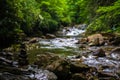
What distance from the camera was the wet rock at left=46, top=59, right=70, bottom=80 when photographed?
335 inches

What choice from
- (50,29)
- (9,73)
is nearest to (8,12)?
(9,73)

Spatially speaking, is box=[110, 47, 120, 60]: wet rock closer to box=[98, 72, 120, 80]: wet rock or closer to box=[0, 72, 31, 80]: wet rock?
box=[98, 72, 120, 80]: wet rock

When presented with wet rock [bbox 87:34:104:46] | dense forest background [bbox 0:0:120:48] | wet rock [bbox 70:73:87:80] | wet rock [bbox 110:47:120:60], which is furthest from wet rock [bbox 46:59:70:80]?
wet rock [bbox 87:34:104:46]

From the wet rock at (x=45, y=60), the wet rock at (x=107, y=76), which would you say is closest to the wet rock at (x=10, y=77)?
the wet rock at (x=45, y=60)

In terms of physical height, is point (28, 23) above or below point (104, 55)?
above

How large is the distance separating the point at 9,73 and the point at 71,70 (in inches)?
94.5

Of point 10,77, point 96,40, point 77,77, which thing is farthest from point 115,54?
point 10,77

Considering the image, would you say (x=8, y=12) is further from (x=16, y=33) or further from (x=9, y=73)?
(x=9, y=73)

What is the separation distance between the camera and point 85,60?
39.2ft

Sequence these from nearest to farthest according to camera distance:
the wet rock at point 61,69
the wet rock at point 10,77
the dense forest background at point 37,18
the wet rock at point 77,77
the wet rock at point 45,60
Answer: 1. the wet rock at point 10,77
2. the wet rock at point 77,77
3. the wet rock at point 61,69
4. the wet rock at point 45,60
5. the dense forest background at point 37,18

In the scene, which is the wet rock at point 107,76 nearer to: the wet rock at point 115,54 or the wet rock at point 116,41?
the wet rock at point 115,54

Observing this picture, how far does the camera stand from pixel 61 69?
8.57m

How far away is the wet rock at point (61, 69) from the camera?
27.9 feet

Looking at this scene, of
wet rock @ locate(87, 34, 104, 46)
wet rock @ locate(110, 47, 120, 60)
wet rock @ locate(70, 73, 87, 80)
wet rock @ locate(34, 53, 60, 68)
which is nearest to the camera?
wet rock @ locate(70, 73, 87, 80)
